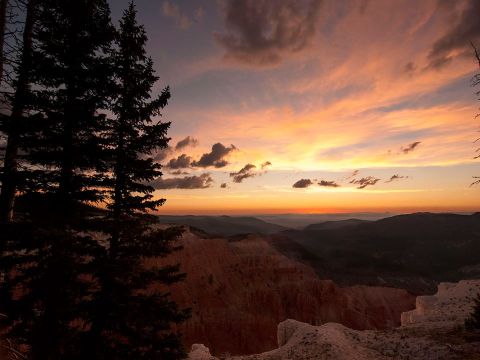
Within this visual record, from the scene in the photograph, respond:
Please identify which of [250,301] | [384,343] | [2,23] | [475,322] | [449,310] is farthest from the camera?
[250,301]

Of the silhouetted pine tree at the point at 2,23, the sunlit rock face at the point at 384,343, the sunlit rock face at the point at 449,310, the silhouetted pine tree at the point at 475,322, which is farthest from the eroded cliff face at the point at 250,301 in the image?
the silhouetted pine tree at the point at 2,23

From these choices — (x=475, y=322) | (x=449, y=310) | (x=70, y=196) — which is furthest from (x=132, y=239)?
(x=449, y=310)

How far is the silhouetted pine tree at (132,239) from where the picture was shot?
11742 mm

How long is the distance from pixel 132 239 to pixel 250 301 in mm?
59581

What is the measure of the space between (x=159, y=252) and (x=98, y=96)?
636 cm

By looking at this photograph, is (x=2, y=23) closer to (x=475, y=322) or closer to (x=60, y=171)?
(x=60, y=171)

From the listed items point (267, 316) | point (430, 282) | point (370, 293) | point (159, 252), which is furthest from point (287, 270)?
point (430, 282)

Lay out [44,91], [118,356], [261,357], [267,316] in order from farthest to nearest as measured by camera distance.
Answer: [267,316]
[261,357]
[118,356]
[44,91]

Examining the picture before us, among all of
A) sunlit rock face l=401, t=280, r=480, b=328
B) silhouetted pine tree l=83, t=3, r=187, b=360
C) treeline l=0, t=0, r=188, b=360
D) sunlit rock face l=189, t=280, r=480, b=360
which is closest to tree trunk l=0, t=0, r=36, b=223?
treeline l=0, t=0, r=188, b=360

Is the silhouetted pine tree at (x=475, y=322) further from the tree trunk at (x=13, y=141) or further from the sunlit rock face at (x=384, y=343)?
the tree trunk at (x=13, y=141)

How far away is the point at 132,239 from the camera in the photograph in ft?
40.9

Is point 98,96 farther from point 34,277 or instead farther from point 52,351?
point 52,351

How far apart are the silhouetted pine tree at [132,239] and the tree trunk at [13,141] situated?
9.34 ft

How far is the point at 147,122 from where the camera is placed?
1343 centimetres
